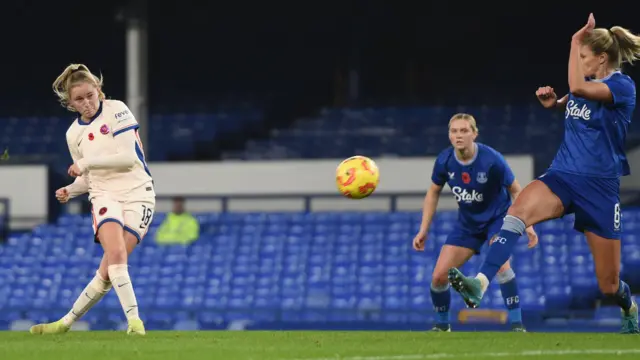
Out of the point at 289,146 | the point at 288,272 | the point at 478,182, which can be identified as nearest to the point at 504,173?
the point at 478,182

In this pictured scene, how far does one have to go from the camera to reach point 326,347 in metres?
7.77

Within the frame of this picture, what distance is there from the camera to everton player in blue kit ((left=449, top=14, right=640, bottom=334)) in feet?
26.6

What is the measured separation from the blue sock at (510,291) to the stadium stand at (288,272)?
4740 mm

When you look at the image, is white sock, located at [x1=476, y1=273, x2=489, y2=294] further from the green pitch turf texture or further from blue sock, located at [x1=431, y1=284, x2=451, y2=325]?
blue sock, located at [x1=431, y1=284, x2=451, y2=325]

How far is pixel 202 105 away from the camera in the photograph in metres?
25.1

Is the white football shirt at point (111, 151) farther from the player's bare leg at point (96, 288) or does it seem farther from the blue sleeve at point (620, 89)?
the blue sleeve at point (620, 89)

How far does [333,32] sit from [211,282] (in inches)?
388

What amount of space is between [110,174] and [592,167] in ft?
11.1

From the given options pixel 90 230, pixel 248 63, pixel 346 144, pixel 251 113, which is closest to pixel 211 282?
pixel 90 230

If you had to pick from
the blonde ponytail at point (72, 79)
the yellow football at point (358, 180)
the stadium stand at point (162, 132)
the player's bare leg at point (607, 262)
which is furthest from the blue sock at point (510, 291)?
the stadium stand at point (162, 132)

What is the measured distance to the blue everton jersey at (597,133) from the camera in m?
8.17

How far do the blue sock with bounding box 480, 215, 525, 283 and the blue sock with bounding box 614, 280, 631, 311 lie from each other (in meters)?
1.03

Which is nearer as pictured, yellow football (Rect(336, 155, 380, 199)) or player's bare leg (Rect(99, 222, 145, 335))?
player's bare leg (Rect(99, 222, 145, 335))

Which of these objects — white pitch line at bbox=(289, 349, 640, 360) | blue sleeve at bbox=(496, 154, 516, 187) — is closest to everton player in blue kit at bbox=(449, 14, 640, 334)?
white pitch line at bbox=(289, 349, 640, 360)
